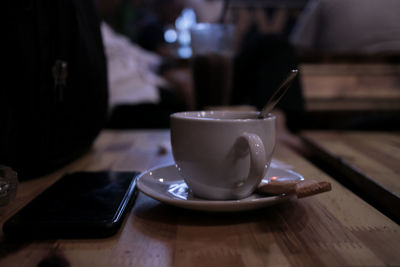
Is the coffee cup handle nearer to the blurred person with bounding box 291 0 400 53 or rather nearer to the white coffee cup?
the white coffee cup

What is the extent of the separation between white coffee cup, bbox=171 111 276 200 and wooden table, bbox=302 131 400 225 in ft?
0.52

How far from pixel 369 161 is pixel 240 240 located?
36cm

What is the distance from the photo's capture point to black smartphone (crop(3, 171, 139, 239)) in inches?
11.3

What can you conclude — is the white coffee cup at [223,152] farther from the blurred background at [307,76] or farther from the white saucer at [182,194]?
the blurred background at [307,76]

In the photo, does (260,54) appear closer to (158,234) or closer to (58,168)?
(58,168)

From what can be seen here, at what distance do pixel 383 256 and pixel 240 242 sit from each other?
0.38 ft

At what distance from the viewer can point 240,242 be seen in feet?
0.92

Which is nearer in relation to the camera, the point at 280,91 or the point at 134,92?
the point at 280,91

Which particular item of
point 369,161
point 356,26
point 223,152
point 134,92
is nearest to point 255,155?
point 223,152

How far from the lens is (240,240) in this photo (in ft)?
0.93

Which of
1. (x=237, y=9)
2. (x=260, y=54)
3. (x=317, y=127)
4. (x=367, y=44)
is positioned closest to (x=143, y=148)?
(x=260, y=54)

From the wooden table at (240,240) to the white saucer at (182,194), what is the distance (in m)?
0.02

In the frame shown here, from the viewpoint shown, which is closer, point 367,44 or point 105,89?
point 105,89

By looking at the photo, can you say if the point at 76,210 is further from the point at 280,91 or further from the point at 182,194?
the point at 280,91
